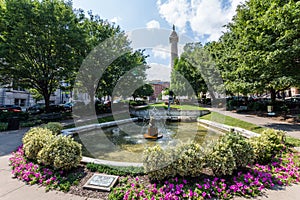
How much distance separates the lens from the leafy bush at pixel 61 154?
4.47m

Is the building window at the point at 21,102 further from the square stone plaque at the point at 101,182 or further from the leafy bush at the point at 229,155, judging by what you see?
the leafy bush at the point at 229,155

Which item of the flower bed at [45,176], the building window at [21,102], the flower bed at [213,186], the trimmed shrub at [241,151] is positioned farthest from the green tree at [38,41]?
the building window at [21,102]

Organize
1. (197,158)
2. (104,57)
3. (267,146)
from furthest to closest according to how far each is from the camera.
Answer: (104,57), (267,146), (197,158)

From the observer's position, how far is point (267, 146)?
201 inches

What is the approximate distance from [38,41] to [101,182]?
14.5 meters

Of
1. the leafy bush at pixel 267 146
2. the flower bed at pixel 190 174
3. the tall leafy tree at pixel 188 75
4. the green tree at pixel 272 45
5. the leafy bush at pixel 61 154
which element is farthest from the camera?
the tall leafy tree at pixel 188 75

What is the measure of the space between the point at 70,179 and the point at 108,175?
102 centimetres

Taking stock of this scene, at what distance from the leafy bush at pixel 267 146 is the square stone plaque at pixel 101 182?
4.49 metres

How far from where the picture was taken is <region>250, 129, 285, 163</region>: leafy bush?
4.97 m

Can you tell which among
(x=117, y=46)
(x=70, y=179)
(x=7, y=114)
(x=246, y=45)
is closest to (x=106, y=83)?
(x=117, y=46)

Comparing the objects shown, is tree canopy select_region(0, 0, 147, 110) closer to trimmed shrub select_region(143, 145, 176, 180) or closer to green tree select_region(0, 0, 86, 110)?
green tree select_region(0, 0, 86, 110)

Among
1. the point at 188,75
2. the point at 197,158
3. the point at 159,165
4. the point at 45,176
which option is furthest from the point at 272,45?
the point at 188,75

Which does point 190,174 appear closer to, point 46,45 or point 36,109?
point 46,45

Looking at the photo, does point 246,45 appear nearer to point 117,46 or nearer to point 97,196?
point 97,196
